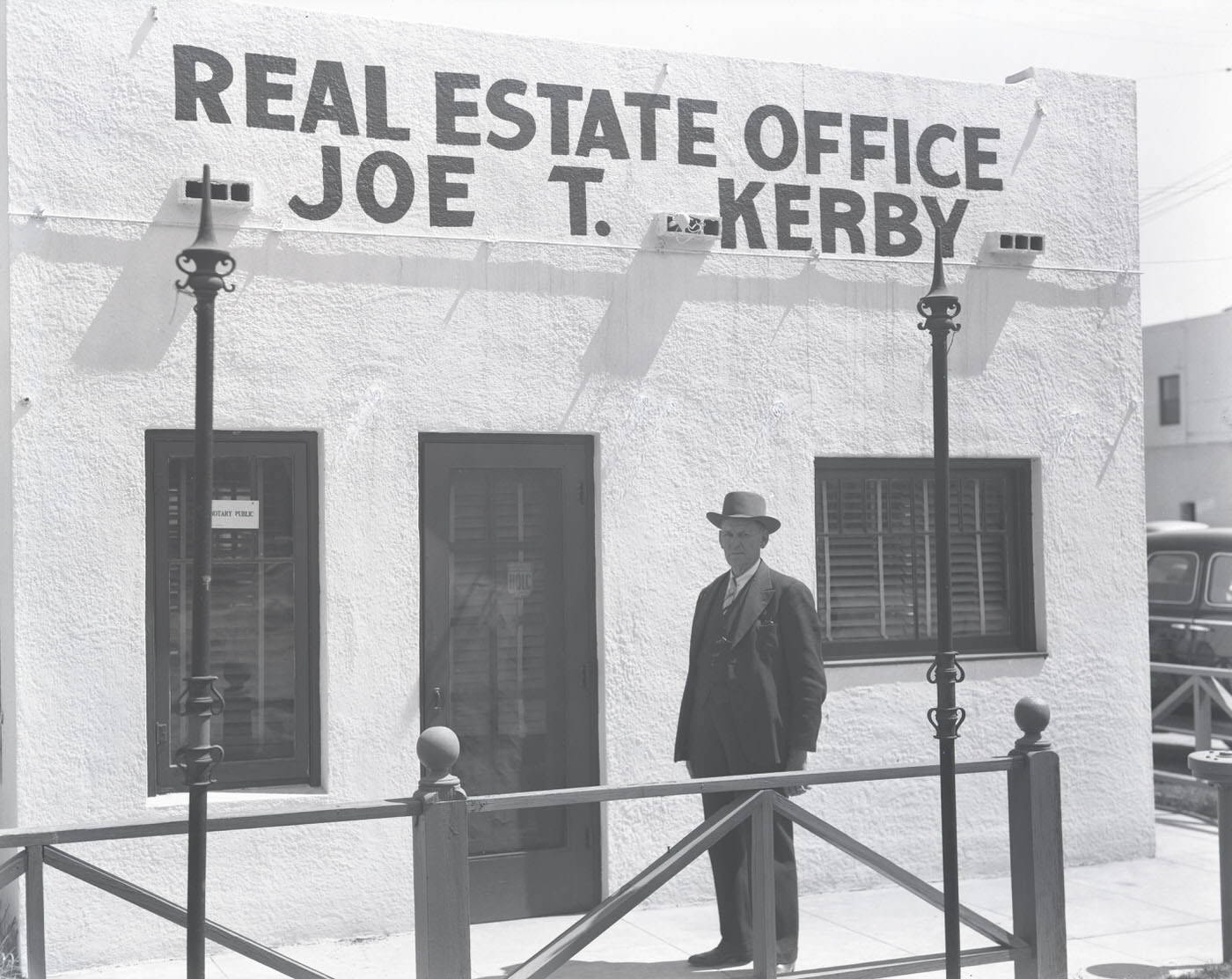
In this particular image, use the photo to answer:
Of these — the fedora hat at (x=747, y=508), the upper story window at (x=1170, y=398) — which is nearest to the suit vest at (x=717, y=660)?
the fedora hat at (x=747, y=508)

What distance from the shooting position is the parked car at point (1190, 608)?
1227cm

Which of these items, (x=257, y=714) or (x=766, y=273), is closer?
(x=257, y=714)

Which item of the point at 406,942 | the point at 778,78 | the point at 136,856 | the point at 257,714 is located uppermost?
the point at 778,78

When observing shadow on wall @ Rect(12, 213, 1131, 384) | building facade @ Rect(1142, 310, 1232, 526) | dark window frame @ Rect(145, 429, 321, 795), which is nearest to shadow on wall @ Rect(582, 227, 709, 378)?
shadow on wall @ Rect(12, 213, 1131, 384)

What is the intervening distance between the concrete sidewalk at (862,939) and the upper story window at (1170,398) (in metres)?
23.6

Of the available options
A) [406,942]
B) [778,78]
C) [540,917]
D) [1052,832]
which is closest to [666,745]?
[540,917]

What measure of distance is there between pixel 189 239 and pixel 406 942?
130 inches

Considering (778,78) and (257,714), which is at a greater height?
(778,78)

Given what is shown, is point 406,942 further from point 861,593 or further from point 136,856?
point 861,593

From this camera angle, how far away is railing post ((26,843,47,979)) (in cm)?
444

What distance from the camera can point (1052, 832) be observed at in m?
5.81

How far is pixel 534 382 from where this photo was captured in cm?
728

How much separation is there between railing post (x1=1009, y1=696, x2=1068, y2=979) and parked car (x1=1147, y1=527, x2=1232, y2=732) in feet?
22.4

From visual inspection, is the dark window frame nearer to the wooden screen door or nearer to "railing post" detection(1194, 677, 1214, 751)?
the wooden screen door
